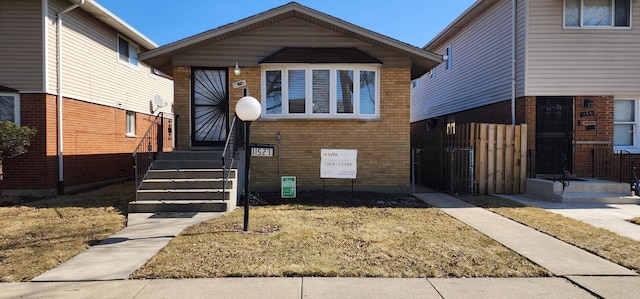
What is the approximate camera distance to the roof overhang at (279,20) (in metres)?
9.84

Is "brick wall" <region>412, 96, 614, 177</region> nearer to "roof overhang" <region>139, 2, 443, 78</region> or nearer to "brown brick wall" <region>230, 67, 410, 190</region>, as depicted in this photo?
"roof overhang" <region>139, 2, 443, 78</region>

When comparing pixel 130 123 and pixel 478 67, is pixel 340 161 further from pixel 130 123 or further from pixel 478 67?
pixel 130 123

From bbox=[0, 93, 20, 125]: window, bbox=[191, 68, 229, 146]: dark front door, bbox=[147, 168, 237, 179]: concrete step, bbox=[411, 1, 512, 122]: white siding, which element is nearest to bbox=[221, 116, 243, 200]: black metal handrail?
bbox=[147, 168, 237, 179]: concrete step

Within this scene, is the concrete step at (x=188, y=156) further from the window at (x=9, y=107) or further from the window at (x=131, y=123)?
the window at (x=131, y=123)

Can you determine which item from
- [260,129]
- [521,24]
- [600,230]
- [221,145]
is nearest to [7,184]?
[221,145]

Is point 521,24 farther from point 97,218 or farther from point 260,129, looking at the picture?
point 97,218

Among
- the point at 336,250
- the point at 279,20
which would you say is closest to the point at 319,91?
the point at 279,20

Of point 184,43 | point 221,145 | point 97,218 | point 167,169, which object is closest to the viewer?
point 97,218

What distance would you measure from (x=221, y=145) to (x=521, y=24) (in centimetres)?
954

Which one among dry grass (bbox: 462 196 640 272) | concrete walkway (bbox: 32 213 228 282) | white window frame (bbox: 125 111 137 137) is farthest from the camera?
white window frame (bbox: 125 111 137 137)

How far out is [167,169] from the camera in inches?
359

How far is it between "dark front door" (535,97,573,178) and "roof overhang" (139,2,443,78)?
375 cm

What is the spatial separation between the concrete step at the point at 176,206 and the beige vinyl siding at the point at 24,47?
5060 mm

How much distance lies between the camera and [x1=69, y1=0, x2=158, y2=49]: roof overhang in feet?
36.7
